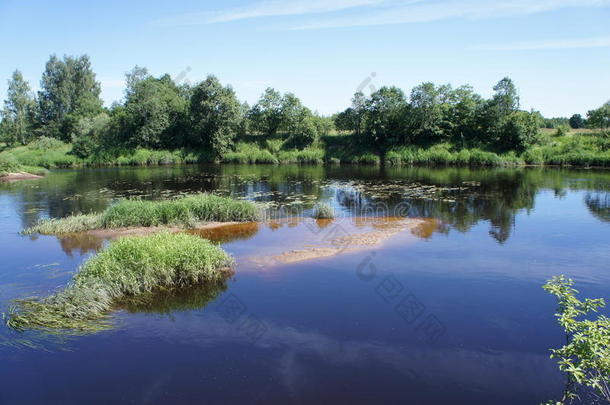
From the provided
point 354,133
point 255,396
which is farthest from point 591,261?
point 354,133

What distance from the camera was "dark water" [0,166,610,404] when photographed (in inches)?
340

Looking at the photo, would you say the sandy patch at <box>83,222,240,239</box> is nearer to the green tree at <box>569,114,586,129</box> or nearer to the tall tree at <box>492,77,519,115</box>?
the tall tree at <box>492,77,519,115</box>

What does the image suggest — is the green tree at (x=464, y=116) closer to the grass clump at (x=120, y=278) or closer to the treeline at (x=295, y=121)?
the treeline at (x=295, y=121)

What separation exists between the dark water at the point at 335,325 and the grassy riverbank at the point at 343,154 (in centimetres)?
3491

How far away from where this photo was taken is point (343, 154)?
64500 mm

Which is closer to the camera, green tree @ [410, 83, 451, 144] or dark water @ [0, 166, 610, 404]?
dark water @ [0, 166, 610, 404]

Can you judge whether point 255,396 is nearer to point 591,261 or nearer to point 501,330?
point 501,330

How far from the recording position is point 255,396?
8352 mm

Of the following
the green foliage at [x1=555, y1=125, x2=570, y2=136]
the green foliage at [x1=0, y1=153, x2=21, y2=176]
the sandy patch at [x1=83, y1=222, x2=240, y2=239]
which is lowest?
the sandy patch at [x1=83, y1=222, x2=240, y2=239]

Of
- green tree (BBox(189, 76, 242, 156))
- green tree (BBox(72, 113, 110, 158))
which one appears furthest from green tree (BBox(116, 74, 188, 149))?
green tree (BBox(189, 76, 242, 156))

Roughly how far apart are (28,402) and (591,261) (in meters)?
17.9

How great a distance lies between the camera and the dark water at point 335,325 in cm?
862

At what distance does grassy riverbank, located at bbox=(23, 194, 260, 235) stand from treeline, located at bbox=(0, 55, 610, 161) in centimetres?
4400

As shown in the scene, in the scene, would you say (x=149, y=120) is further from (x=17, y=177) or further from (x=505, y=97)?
(x=505, y=97)
